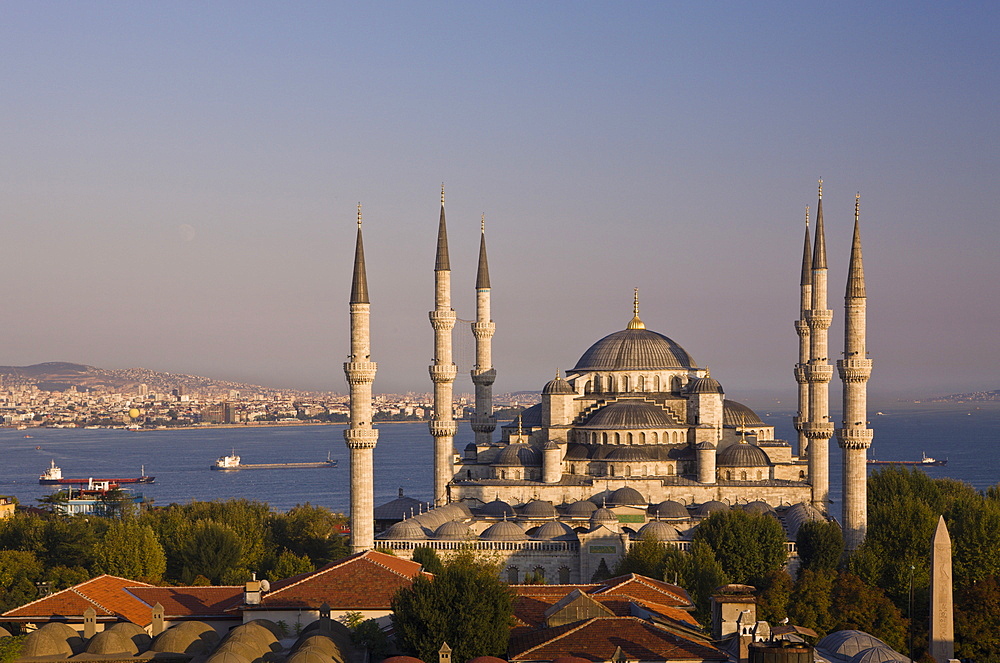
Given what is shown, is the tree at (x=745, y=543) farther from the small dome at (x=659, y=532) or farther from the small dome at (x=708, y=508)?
the small dome at (x=708, y=508)

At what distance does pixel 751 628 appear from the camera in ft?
82.1

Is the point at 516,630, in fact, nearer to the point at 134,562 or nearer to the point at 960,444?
the point at 134,562

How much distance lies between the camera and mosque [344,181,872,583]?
138 ft

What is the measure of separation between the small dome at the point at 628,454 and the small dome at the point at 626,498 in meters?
1.77

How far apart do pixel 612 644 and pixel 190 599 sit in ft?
33.5

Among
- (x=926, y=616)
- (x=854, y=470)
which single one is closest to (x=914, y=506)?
(x=854, y=470)

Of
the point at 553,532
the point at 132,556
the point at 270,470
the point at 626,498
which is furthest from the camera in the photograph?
the point at 270,470

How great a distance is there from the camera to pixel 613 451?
4741cm

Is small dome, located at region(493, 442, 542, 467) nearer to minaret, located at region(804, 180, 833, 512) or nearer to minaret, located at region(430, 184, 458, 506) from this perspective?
minaret, located at region(430, 184, 458, 506)

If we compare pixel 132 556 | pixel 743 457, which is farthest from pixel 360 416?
pixel 743 457

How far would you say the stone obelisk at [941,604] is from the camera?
94.6 feet

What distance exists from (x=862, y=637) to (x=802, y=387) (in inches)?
1057

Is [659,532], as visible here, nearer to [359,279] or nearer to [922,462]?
[359,279]

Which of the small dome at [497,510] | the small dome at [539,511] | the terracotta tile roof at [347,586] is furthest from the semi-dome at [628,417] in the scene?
the terracotta tile roof at [347,586]
